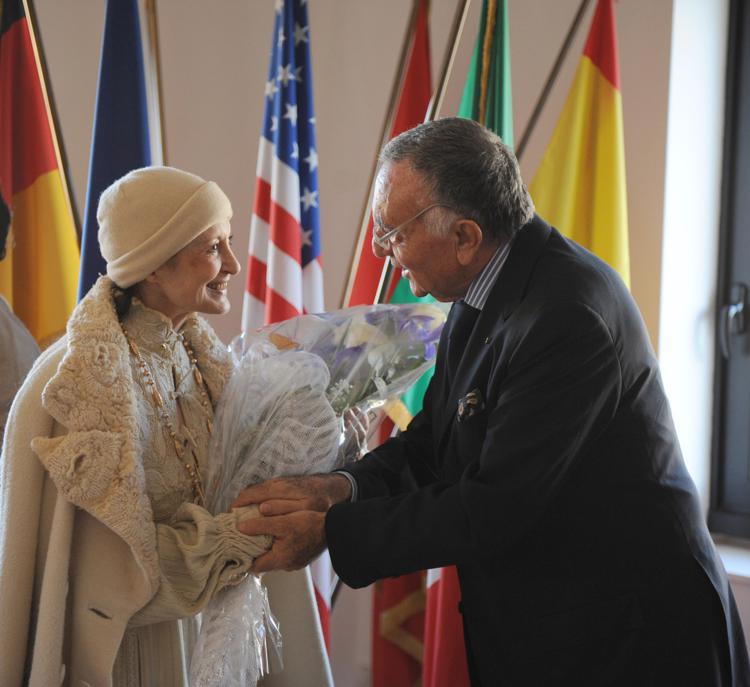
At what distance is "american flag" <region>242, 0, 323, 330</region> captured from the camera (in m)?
2.72

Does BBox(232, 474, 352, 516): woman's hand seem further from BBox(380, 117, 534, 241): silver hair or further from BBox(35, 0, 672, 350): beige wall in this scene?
BBox(35, 0, 672, 350): beige wall

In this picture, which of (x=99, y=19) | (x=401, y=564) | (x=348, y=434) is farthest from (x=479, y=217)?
(x=99, y=19)

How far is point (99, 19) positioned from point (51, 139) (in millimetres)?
780

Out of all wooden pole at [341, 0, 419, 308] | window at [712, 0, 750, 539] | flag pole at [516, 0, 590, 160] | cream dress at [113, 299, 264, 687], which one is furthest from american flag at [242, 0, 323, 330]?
window at [712, 0, 750, 539]

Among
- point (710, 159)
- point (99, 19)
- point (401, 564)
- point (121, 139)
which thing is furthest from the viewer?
point (99, 19)

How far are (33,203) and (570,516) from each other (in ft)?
6.72

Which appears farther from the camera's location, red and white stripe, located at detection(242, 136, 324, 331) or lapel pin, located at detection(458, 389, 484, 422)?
red and white stripe, located at detection(242, 136, 324, 331)

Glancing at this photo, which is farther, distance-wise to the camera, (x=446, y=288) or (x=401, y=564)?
(x=446, y=288)

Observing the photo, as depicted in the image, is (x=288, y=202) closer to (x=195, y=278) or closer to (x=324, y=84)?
→ (x=324, y=84)

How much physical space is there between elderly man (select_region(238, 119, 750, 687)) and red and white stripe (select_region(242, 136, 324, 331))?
1125mm

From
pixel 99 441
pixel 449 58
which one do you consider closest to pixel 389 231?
pixel 99 441

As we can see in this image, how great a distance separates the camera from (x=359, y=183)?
3156 mm

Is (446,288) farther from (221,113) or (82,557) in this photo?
(221,113)

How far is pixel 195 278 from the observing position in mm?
1635
